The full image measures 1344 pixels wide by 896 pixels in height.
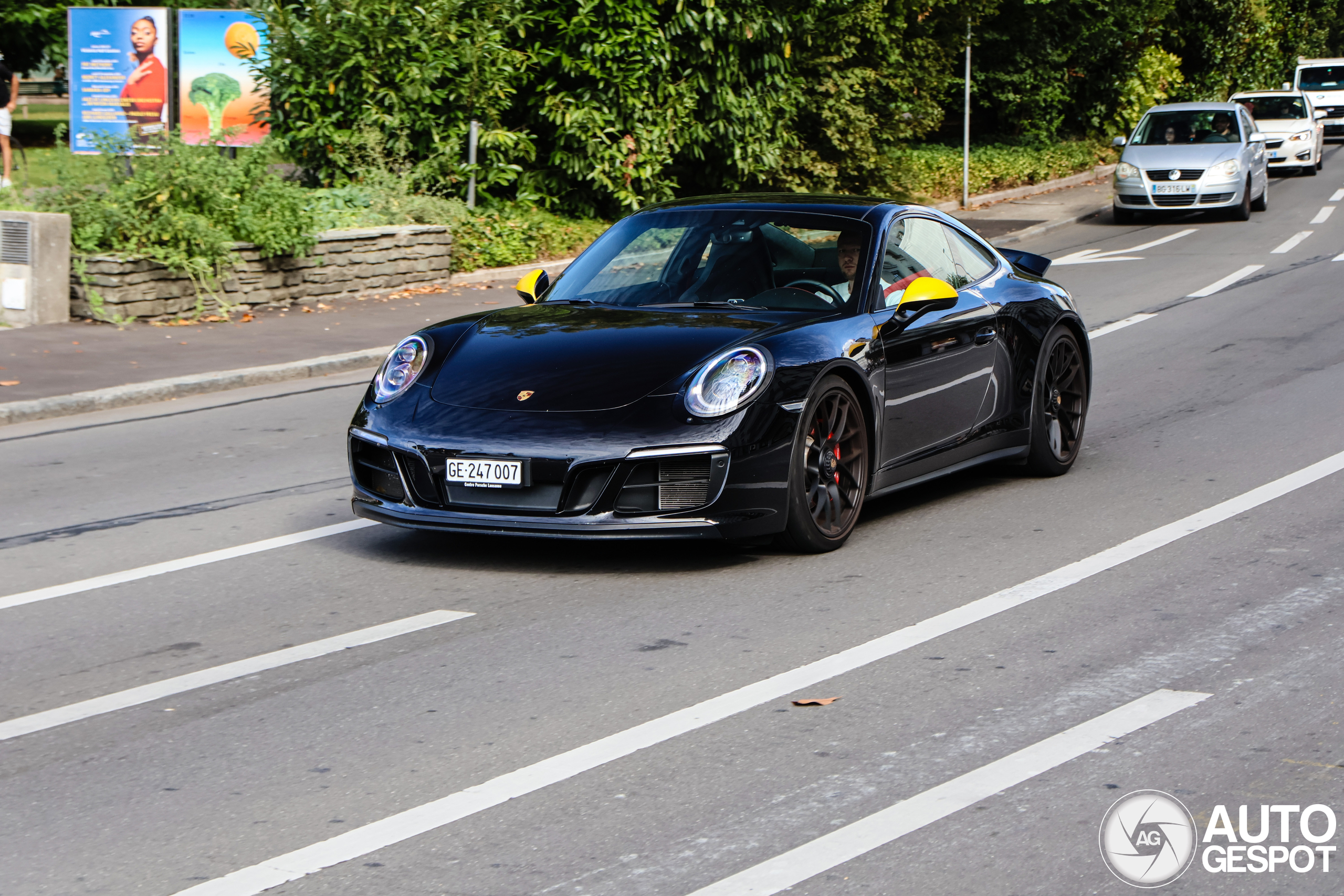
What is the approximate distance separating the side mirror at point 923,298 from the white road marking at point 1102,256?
13783 millimetres

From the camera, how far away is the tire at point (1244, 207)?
84.2 feet

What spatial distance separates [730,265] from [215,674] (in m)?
3.10

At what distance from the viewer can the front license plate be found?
605cm

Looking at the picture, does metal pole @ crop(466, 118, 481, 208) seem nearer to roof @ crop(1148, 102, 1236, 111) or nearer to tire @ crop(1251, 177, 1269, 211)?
roof @ crop(1148, 102, 1236, 111)

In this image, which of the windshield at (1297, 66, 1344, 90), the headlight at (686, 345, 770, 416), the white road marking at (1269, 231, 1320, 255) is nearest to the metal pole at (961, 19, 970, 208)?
the white road marking at (1269, 231, 1320, 255)

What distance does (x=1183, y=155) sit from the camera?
2572 cm

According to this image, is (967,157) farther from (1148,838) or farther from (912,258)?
(1148,838)

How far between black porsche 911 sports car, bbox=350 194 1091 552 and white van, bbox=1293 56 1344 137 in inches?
1792

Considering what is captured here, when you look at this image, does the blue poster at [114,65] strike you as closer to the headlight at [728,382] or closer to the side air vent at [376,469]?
the side air vent at [376,469]

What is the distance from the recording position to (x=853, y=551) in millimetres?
6750

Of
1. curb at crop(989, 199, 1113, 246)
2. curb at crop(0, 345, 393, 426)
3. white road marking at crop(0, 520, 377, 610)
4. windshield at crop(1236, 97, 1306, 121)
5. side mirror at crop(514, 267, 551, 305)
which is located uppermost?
windshield at crop(1236, 97, 1306, 121)

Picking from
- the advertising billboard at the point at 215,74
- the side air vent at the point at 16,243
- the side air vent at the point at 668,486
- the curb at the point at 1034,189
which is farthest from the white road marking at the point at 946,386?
the curb at the point at 1034,189

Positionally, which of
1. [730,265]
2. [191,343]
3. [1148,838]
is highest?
[730,265]

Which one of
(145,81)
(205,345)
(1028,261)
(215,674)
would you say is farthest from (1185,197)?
(215,674)
